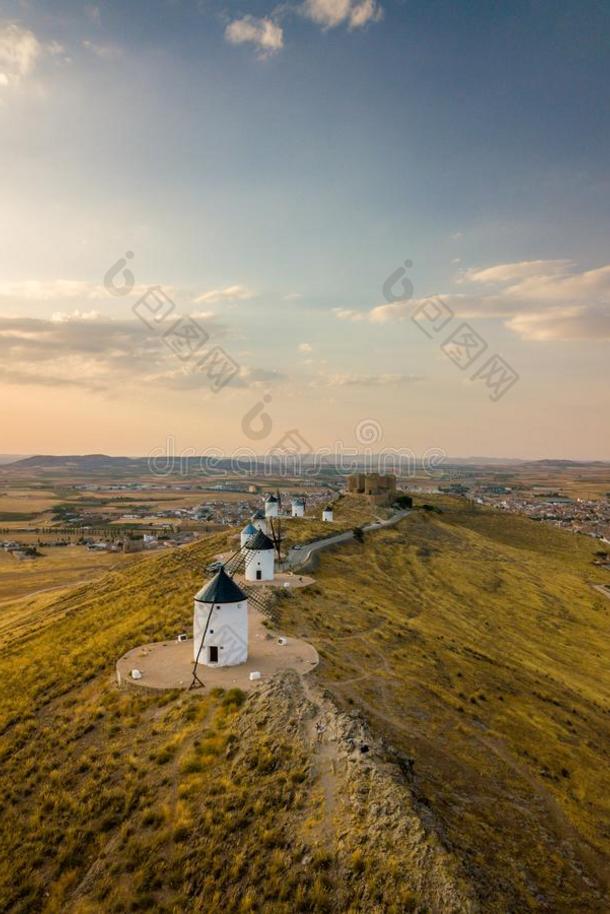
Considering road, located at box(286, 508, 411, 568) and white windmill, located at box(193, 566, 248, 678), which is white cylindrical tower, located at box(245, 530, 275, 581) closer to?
road, located at box(286, 508, 411, 568)

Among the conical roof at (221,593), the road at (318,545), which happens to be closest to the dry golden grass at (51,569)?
the road at (318,545)

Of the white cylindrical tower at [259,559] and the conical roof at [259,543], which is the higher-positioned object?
the conical roof at [259,543]

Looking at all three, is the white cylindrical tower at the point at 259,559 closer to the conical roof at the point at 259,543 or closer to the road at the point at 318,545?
the conical roof at the point at 259,543

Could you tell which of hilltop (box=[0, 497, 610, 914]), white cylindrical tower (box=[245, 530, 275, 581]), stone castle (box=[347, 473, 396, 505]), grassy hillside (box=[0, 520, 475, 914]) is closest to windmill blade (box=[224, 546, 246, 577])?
white cylindrical tower (box=[245, 530, 275, 581])

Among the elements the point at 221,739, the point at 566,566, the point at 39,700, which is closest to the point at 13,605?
the point at 39,700

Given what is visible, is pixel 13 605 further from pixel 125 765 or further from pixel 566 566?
pixel 566 566

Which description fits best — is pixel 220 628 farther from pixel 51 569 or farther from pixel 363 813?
pixel 51 569
